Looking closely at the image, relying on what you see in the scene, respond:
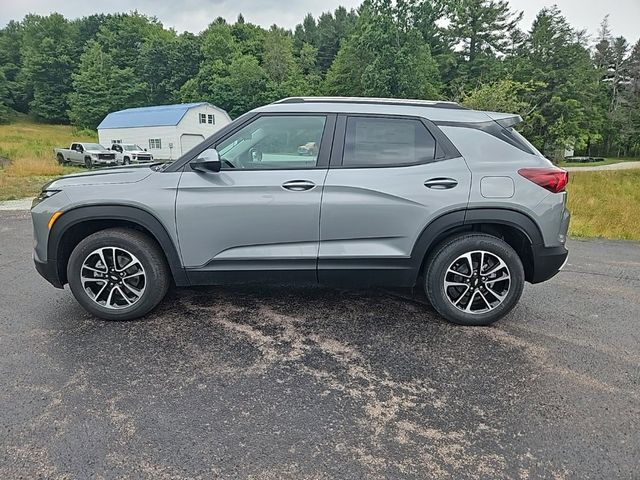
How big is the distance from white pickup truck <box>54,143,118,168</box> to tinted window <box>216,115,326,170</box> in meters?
25.3

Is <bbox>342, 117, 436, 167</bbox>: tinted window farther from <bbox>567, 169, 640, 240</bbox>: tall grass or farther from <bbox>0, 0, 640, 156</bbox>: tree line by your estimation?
<bbox>0, 0, 640, 156</bbox>: tree line

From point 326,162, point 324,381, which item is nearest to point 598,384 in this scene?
point 324,381

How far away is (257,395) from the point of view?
254 cm

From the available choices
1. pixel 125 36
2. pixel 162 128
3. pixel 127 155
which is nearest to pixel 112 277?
pixel 127 155

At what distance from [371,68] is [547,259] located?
48206 mm

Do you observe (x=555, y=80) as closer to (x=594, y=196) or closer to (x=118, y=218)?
(x=594, y=196)

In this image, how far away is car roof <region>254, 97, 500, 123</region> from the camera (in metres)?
3.42

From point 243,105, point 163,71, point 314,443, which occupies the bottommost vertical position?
point 314,443

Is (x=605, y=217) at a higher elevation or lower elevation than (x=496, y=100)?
lower

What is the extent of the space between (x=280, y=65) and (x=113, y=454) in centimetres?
6407

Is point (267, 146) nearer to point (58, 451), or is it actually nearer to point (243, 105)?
point (58, 451)

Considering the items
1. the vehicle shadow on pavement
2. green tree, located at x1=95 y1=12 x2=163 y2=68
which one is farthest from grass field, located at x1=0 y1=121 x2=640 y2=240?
green tree, located at x1=95 y1=12 x2=163 y2=68

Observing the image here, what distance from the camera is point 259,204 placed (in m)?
3.23

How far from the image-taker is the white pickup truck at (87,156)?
83.7 ft
